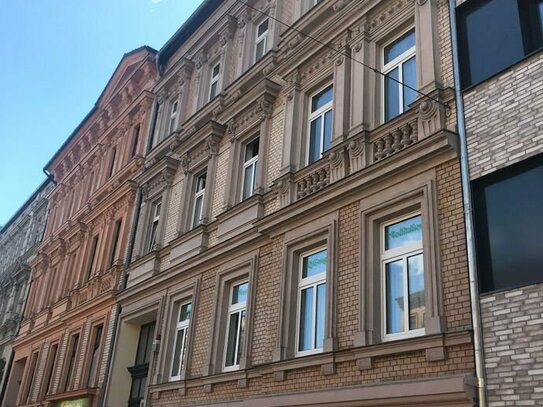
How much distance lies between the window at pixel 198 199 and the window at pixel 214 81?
105 inches

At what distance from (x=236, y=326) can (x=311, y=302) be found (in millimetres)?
2611

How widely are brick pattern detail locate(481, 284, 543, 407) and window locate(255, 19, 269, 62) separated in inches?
404

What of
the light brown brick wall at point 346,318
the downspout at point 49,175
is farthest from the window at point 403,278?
the downspout at point 49,175

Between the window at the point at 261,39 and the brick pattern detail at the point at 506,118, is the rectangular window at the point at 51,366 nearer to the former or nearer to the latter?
the window at the point at 261,39

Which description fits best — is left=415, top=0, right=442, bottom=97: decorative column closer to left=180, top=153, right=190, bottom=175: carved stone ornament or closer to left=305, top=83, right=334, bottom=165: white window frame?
left=305, top=83, right=334, bottom=165: white window frame

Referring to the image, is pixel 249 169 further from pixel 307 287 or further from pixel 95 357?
pixel 95 357

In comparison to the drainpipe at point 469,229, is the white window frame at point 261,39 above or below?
above

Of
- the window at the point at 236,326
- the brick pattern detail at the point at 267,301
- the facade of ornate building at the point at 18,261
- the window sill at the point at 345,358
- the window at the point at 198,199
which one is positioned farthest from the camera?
the facade of ornate building at the point at 18,261

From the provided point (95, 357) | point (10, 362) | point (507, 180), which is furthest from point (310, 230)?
point (10, 362)

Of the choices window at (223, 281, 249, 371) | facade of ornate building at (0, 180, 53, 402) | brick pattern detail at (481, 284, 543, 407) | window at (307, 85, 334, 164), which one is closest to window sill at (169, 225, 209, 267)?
window at (223, 281, 249, 371)

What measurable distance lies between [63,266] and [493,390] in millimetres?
20790

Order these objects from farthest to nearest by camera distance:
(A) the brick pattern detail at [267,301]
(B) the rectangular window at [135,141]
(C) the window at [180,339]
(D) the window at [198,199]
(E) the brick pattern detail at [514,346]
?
(B) the rectangular window at [135,141] → (D) the window at [198,199] → (C) the window at [180,339] → (A) the brick pattern detail at [267,301] → (E) the brick pattern detail at [514,346]

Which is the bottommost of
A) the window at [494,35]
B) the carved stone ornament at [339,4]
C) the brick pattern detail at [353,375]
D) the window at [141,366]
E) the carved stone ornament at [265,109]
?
the brick pattern detail at [353,375]

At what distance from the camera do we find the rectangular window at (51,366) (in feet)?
68.2
